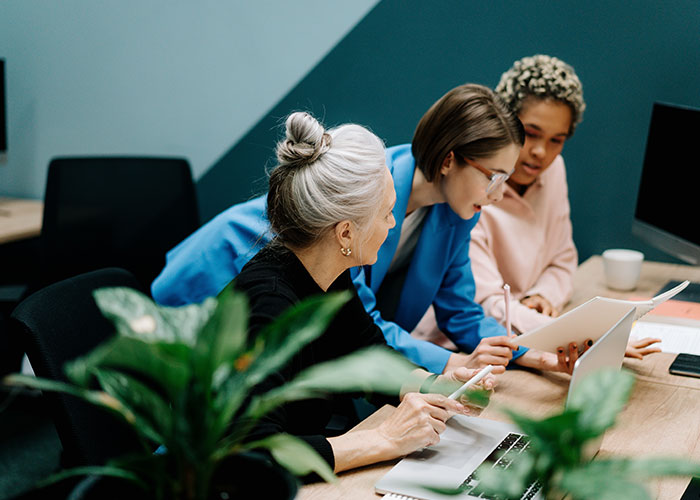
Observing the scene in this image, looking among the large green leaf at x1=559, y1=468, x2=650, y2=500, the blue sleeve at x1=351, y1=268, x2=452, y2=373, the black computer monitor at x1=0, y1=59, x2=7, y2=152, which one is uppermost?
the large green leaf at x1=559, y1=468, x2=650, y2=500

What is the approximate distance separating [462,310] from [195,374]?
139 centimetres

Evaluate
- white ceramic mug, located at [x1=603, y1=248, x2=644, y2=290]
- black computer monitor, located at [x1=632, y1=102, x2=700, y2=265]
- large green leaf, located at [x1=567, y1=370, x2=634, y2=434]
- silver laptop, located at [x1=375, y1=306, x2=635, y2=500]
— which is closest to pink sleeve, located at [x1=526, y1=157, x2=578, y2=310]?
white ceramic mug, located at [x1=603, y1=248, x2=644, y2=290]

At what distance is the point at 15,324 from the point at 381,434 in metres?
0.63

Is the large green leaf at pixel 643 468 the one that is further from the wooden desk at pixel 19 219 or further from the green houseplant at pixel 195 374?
the wooden desk at pixel 19 219

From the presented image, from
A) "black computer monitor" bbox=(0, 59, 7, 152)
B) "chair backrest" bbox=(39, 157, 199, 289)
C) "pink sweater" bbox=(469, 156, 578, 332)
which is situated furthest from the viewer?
"black computer monitor" bbox=(0, 59, 7, 152)

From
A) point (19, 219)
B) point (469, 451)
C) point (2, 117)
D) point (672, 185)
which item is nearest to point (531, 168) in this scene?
point (672, 185)

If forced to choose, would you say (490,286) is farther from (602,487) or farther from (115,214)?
(602,487)

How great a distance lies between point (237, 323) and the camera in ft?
2.02

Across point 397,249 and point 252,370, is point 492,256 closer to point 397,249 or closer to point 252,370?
point 397,249

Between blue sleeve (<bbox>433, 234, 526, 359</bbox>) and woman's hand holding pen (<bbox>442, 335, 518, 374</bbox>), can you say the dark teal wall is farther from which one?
woman's hand holding pen (<bbox>442, 335, 518, 374</bbox>)

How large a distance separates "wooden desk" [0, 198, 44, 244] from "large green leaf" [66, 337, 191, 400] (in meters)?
2.38

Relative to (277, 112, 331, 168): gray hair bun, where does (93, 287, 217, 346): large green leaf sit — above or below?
below

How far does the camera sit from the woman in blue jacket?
5.67ft

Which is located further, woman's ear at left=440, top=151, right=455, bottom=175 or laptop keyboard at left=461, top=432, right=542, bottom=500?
woman's ear at left=440, top=151, right=455, bottom=175
